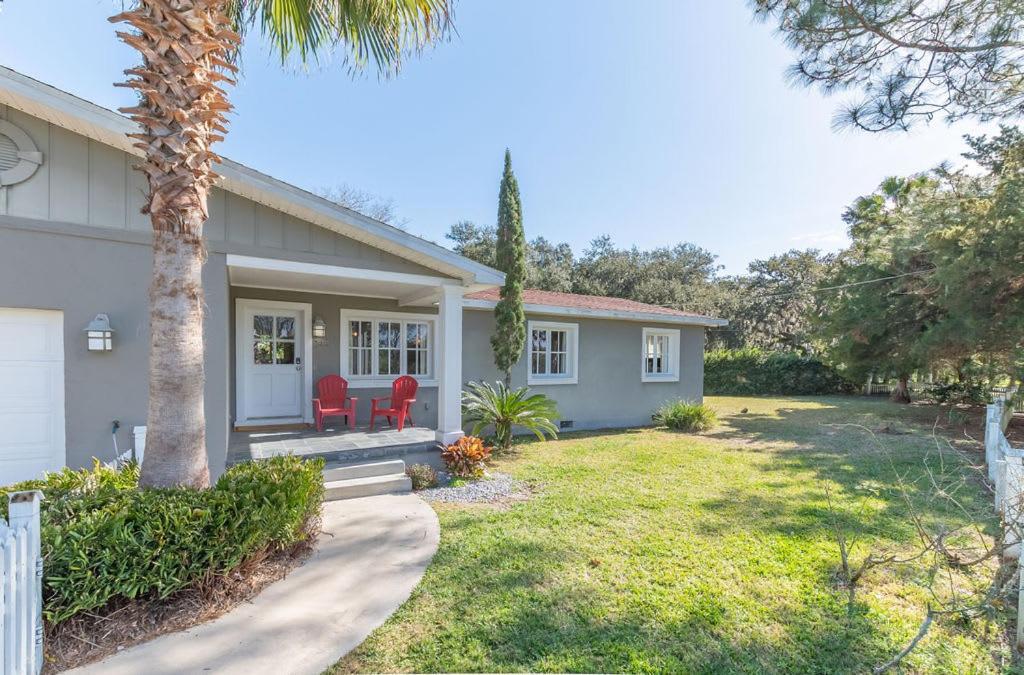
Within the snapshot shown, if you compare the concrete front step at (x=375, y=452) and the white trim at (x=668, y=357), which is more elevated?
the white trim at (x=668, y=357)

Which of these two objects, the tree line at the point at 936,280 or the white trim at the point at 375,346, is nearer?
the tree line at the point at 936,280

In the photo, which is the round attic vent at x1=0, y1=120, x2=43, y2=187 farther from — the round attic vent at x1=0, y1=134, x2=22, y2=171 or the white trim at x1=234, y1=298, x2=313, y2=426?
the white trim at x1=234, y1=298, x2=313, y2=426

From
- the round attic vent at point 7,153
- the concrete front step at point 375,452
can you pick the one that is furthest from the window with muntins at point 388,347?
the round attic vent at point 7,153

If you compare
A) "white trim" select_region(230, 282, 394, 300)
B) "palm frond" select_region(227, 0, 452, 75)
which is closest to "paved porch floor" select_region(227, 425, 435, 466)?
"white trim" select_region(230, 282, 394, 300)

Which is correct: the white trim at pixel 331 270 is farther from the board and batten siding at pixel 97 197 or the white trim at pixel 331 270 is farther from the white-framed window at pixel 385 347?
the white-framed window at pixel 385 347

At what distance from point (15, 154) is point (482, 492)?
→ 587cm

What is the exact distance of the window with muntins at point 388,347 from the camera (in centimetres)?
886

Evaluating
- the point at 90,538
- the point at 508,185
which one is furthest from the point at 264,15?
the point at 90,538

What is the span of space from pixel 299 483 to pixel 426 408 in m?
5.49

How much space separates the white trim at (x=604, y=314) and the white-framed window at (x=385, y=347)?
1.21 meters

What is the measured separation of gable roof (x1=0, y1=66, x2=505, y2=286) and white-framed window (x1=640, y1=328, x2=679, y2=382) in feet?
20.3

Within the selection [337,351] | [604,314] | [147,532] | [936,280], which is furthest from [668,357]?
[147,532]

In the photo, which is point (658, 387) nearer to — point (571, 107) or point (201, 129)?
point (571, 107)

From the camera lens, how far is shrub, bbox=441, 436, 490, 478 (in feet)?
20.6
